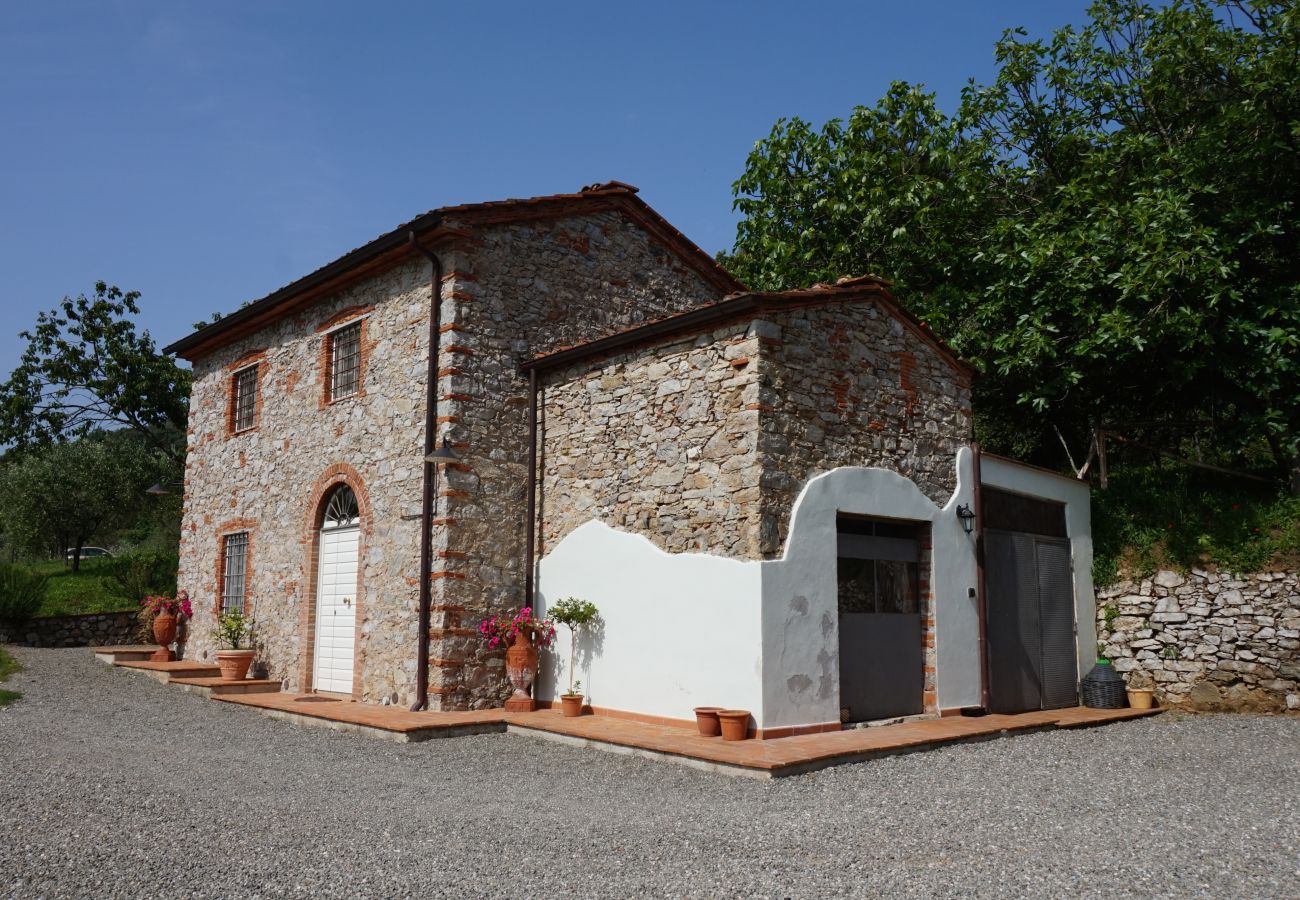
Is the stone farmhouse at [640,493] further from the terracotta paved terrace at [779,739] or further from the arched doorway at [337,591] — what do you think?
the terracotta paved terrace at [779,739]

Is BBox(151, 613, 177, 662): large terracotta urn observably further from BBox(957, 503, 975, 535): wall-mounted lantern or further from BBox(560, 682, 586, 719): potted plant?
BBox(957, 503, 975, 535): wall-mounted lantern

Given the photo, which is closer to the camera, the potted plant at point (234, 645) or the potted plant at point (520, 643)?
the potted plant at point (520, 643)

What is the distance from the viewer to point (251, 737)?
8938 mm

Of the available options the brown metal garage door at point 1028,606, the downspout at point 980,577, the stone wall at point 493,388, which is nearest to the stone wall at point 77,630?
the stone wall at point 493,388

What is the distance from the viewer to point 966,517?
414 inches

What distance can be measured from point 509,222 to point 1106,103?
1005 cm

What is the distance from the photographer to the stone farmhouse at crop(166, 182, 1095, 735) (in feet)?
28.7

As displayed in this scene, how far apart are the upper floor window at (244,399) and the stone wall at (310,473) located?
0.12 m

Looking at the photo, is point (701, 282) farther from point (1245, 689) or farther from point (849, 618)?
point (1245, 689)

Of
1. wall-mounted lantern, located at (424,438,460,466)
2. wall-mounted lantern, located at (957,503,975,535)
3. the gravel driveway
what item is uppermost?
wall-mounted lantern, located at (424,438,460,466)

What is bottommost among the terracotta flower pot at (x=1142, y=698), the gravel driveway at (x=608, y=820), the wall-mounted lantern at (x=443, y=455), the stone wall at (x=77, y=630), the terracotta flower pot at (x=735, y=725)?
the gravel driveway at (x=608, y=820)

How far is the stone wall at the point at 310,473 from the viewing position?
10.5 metres

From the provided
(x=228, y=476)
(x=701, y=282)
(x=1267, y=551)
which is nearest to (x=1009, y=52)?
(x=701, y=282)

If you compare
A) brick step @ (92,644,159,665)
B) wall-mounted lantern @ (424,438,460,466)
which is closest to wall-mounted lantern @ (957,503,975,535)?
wall-mounted lantern @ (424,438,460,466)
